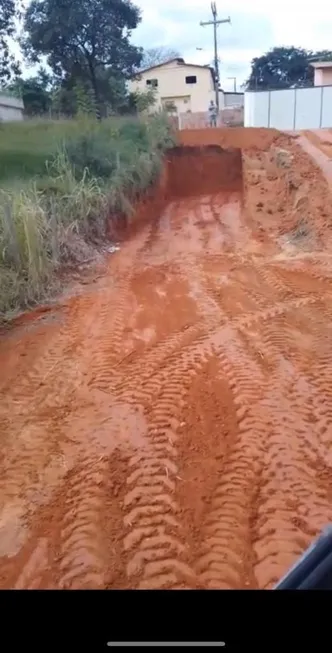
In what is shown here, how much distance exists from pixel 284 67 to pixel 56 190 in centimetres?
303

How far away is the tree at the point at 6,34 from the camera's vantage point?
165cm

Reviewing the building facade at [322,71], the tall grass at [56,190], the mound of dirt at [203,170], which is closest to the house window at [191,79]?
the building facade at [322,71]

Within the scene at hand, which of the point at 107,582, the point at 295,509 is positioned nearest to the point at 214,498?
the point at 295,509

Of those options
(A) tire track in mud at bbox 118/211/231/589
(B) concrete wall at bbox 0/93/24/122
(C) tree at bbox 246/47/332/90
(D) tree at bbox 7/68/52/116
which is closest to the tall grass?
(B) concrete wall at bbox 0/93/24/122

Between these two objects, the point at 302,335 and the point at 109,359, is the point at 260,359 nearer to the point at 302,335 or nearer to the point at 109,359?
the point at 302,335

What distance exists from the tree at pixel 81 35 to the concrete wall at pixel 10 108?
2.19 feet

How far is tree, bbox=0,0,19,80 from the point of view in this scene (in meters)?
1.65

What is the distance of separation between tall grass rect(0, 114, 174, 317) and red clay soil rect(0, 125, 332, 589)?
12.8 inches

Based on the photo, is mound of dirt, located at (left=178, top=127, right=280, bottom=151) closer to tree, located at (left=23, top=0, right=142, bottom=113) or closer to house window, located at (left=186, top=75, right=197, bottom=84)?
tree, located at (left=23, top=0, right=142, bottom=113)

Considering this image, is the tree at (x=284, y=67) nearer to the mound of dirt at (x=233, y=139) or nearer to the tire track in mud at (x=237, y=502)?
the tire track in mud at (x=237, y=502)

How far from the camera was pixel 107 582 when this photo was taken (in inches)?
48.9

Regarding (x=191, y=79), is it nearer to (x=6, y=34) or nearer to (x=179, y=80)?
(x=179, y=80)

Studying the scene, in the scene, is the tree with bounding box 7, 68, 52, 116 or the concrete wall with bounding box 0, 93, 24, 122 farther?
the concrete wall with bounding box 0, 93, 24, 122
